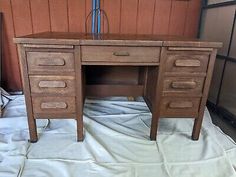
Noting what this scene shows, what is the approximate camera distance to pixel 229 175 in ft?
3.36

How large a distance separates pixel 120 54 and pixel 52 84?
0.41 meters

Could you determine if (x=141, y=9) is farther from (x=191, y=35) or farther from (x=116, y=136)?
(x=116, y=136)

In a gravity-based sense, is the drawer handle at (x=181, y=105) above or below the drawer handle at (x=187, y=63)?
below

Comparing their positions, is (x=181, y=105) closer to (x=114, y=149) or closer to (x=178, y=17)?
(x=114, y=149)

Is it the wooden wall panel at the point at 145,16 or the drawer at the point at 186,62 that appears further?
the wooden wall panel at the point at 145,16

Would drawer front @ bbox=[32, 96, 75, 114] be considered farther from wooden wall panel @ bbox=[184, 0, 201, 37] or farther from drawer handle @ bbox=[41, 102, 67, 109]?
wooden wall panel @ bbox=[184, 0, 201, 37]

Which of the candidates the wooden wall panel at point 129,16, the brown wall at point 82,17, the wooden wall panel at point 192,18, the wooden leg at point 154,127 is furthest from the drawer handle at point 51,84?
the wooden wall panel at point 192,18

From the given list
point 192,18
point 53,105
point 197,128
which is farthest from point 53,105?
point 192,18

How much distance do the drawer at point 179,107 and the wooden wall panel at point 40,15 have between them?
3.98 ft

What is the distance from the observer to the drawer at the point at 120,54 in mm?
1063

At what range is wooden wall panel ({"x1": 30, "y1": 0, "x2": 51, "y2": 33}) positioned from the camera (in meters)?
1.68

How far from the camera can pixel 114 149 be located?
47.8 inches

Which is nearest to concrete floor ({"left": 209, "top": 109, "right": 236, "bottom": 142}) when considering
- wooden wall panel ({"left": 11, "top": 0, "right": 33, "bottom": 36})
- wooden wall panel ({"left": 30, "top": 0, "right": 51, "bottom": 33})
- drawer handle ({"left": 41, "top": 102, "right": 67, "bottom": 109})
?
drawer handle ({"left": 41, "top": 102, "right": 67, "bottom": 109})

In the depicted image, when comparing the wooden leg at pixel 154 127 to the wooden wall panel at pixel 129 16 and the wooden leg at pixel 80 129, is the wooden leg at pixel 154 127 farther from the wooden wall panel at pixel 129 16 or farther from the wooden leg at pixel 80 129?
the wooden wall panel at pixel 129 16
